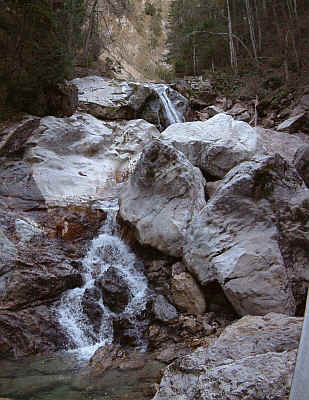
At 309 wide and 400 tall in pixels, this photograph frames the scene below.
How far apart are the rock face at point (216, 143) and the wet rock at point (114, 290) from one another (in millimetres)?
4029

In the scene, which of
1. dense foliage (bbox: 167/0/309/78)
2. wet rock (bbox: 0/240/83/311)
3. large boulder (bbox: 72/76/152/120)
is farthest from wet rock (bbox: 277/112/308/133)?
wet rock (bbox: 0/240/83/311)

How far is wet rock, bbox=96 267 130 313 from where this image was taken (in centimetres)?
625

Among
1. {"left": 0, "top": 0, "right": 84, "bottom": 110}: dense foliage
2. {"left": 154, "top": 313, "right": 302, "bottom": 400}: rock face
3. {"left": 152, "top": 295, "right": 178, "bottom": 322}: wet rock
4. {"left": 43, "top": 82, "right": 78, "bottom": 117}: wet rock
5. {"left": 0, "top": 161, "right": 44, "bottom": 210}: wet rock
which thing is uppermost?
{"left": 0, "top": 0, "right": 84, "bottom": 110}: dense foliage

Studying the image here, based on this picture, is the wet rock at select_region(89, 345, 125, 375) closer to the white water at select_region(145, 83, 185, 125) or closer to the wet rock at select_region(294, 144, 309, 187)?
the wet rock at select_region(294, 144, 309, 187)

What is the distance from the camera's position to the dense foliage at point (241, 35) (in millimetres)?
17641

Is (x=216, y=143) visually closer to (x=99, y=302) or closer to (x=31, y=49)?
(x=99, y=302)

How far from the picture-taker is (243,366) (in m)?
2.52

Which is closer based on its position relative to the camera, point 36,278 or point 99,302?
point 36,278

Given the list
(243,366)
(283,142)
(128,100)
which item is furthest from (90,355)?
(128,100)

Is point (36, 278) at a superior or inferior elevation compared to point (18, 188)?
inferior

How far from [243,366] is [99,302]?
4245mm

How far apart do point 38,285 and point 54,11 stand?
10.1 meters

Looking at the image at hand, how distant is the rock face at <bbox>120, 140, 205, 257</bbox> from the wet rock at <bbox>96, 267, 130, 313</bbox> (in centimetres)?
103

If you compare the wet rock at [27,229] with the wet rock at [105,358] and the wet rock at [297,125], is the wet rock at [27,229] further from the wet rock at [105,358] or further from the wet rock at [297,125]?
the wet rock at [297,125]
